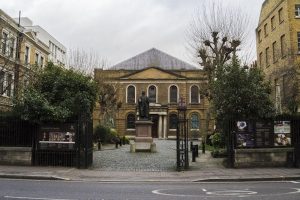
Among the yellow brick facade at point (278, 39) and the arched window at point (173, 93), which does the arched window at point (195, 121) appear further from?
the yellow brick facade at point (278, 39)

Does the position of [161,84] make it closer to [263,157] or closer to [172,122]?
[172,122]

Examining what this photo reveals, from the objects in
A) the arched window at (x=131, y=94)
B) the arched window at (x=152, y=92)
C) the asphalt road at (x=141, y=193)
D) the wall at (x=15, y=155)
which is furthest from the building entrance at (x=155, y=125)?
the asphalt road at (x=141, y=193)

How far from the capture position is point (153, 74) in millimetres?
62469

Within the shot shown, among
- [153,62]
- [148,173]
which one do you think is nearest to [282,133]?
[148,173]

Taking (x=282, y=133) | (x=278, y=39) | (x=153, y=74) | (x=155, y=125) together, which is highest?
(x=153, y=74)

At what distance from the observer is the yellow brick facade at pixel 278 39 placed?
104ft

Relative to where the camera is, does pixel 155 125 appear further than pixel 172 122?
No

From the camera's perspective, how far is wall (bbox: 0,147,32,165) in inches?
656

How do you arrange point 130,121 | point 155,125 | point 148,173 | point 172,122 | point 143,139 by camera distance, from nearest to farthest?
point 148,173 < point 143,139 < point 155,125 < point 172,122 < point 130,121

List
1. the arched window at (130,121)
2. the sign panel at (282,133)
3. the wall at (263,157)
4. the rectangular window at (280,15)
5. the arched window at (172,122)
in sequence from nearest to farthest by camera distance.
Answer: the wall at (263,157), the sign panel at (282,133), the rectangular window at (280,15), the arched window at (172,122), the arched window at (130,121)

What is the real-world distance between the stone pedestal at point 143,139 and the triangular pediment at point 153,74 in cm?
3722

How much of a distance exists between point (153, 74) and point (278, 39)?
1095 inches

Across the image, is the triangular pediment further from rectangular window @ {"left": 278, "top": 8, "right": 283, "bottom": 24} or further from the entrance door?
rectangular window @ {"left": 278, "top": 8, "right": 283, "bottom": 24}

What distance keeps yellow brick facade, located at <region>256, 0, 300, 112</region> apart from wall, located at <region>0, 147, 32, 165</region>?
18334mm
